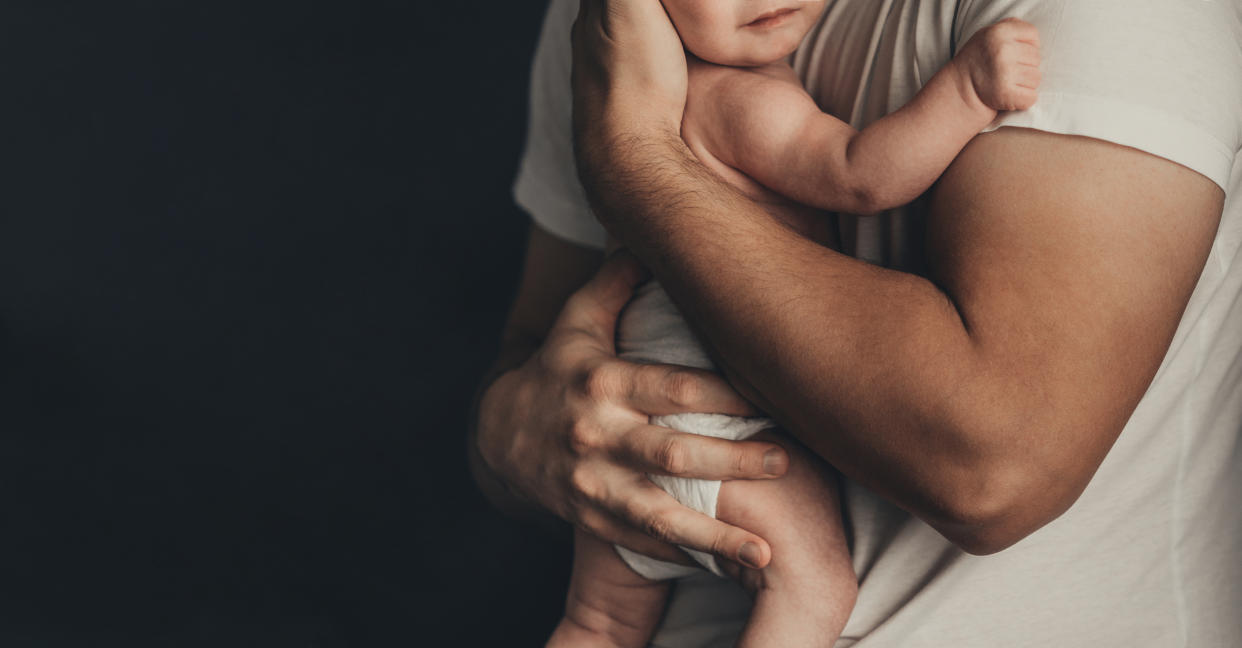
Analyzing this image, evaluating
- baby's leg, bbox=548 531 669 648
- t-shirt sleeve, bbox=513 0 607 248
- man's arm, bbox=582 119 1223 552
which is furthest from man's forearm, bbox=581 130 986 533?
t-shirt sleeve, bbox=513 0 607 248

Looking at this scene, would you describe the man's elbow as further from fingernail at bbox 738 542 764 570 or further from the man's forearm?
fingernail at bbox 738 542 764 570

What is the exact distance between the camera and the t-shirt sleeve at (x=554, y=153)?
1.36 metres

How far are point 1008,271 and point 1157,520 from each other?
14.7 inches

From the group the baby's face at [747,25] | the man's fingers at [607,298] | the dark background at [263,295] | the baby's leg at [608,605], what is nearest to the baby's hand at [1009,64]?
the baby's face at [747,25]

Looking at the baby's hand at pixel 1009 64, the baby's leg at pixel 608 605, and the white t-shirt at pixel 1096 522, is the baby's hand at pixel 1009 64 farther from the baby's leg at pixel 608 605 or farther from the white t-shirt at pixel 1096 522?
the baby's leg at pixel 608 605

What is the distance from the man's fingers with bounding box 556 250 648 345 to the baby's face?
27cm

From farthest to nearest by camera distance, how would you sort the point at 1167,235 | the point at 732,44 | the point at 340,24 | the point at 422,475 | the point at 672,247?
the point at 340,24, the point at 422,475, the point at 732,44, the point at 672,247, the point at 1167,235

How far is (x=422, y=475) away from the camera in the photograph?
1.89m

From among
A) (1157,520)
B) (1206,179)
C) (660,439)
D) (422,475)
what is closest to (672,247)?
(660,439)

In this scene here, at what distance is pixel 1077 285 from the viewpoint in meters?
0.69

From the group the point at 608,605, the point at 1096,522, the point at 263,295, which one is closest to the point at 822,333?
the point at 1096,522

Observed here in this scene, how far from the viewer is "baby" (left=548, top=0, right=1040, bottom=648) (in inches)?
30.9

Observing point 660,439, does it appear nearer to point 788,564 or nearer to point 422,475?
point 788,564

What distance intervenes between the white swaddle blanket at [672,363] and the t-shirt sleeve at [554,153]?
34cm
